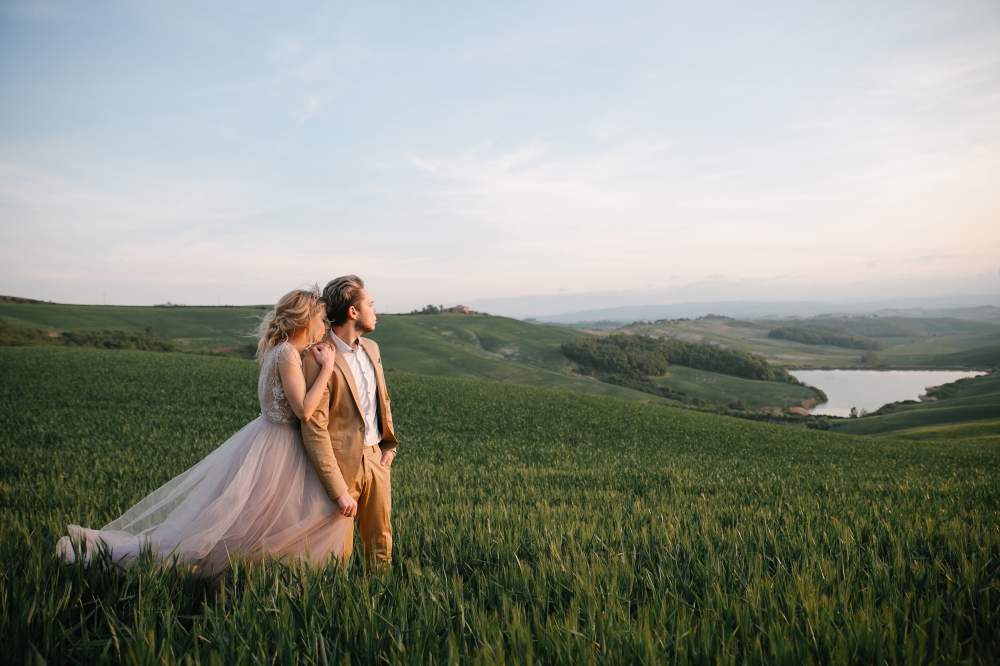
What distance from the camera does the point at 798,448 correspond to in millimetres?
20281

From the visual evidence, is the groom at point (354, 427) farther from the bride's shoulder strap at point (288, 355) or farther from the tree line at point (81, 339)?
the tree line at point (81, 339)

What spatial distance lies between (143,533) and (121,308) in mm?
96062

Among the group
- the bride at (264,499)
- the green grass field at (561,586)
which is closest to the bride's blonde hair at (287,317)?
the bride at (264,499)

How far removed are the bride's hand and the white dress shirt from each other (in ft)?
0.53

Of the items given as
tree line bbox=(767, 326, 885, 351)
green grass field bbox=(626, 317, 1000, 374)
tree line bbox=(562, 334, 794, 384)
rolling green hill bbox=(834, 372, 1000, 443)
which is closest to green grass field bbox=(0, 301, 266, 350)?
tree line bbox=(562, 334, 794, 384)

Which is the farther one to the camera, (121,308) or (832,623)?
(121,308)

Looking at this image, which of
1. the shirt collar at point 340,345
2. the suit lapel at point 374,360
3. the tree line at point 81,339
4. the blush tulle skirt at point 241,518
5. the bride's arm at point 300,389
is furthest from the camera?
the tree line at point 81,339

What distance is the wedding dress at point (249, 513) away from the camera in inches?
130

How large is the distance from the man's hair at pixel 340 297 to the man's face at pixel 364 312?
0.09 ft

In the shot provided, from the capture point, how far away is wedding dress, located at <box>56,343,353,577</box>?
330 centimetres

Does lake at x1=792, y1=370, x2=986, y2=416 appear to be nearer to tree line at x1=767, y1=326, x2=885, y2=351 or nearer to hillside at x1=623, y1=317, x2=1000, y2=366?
hillside at x1=623, y1=317, x2=1000, y2=366

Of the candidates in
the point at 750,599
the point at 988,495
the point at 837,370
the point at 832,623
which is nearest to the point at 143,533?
the point at 750,599

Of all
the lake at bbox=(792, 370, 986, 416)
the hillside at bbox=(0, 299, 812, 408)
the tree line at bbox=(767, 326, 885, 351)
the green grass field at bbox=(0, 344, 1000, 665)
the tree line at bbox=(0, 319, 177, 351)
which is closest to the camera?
the green grass field at bbox=(0, 344, 1000, 665)

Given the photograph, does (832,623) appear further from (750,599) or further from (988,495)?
(988,495)
